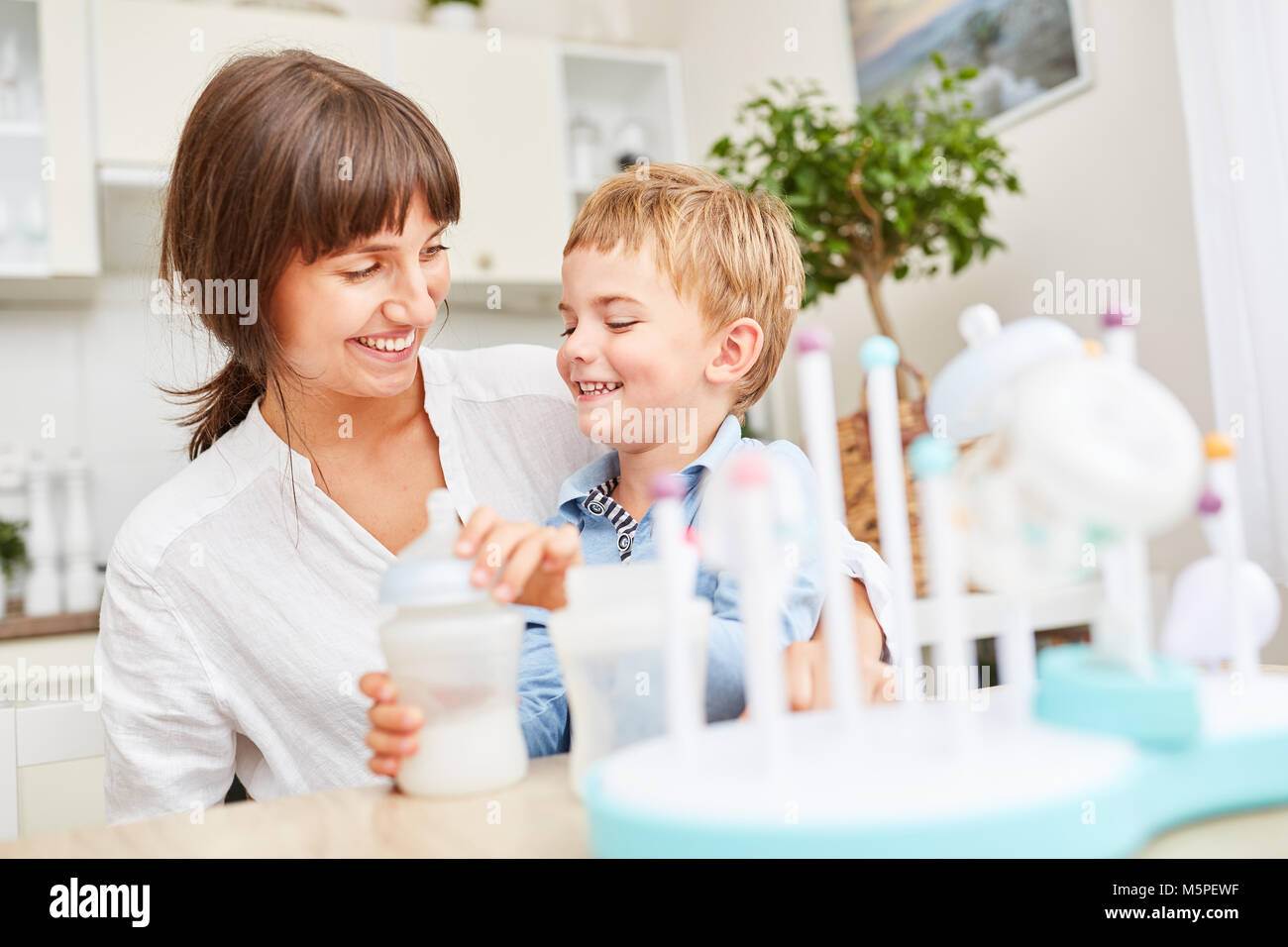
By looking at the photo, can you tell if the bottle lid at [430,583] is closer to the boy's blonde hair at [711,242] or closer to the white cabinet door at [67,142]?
the boy's blonde hair at [711,242]

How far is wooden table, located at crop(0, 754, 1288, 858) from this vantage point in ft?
1.75

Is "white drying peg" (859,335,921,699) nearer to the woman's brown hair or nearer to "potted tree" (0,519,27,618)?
the woman's brown hair

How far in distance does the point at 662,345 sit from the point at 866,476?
0.91m

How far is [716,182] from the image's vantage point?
1.23m

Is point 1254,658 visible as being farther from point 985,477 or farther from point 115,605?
point 115,605

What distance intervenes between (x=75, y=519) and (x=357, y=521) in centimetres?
178

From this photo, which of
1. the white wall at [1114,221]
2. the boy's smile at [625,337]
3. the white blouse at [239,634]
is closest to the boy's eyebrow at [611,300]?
the boy's smile at [625,337]

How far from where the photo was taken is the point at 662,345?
108cm

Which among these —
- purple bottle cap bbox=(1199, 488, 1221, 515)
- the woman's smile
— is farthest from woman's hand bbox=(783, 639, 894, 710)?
the woman's smile

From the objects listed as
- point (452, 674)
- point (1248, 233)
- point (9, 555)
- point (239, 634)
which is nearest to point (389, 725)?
point (452, 674)

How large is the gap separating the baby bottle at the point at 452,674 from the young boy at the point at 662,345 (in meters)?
0.26

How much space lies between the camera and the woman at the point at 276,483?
3.36 feet
